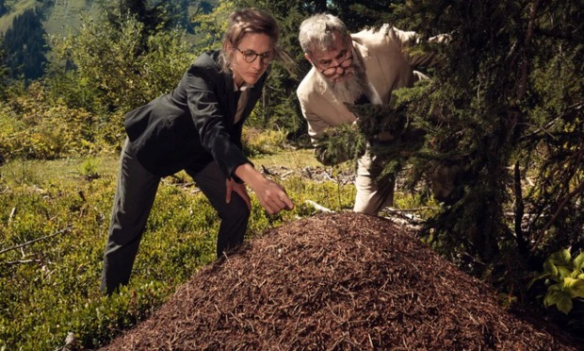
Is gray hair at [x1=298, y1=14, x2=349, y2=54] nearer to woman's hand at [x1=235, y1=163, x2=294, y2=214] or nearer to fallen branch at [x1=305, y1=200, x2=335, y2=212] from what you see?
woman's hand at [x1=235, y1=163, x2=294, y2=214]

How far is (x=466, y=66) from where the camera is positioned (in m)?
3.45

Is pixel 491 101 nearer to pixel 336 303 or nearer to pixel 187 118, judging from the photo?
pixel 336 303

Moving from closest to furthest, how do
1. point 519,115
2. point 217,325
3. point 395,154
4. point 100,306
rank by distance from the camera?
point 217,325, point 519,115, point 395,154, point 100,306

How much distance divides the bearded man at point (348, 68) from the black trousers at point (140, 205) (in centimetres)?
86

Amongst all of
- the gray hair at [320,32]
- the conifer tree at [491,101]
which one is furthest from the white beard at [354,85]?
the conifer tree at [491,101]

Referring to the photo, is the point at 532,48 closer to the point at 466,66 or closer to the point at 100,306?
the point at 466,66

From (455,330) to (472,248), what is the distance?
3.53 feet

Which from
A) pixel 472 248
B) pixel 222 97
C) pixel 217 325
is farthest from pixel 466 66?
pixel 217 325

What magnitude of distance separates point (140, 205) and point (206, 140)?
1405mm

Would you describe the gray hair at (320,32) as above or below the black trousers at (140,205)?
above

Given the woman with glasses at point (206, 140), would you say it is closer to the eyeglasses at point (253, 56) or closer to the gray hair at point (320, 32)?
the eyeglasses at point (253, 56)

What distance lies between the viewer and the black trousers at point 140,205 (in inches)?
177

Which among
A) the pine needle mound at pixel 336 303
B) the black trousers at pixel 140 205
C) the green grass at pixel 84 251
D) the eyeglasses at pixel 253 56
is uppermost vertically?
the eyeglasses at pixel 253 56

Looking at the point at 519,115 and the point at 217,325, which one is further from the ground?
the point at 519,115
